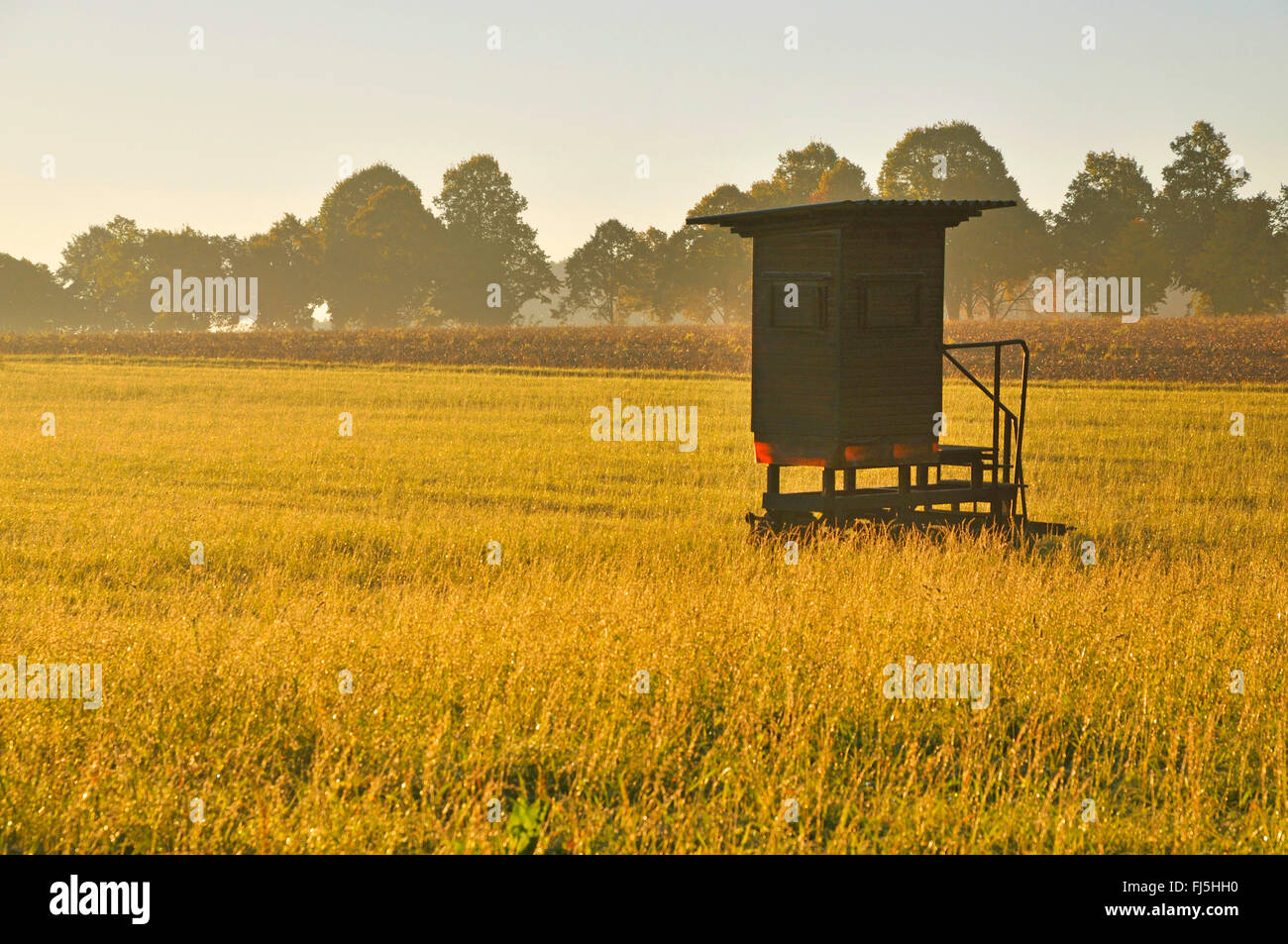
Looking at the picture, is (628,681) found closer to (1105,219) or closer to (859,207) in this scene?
(859,207)

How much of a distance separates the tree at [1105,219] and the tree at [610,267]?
38.0 metres

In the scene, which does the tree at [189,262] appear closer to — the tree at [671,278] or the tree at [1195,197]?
the tree at [671,278]

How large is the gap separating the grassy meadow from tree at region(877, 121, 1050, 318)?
275ft

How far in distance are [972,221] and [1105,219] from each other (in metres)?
12.2

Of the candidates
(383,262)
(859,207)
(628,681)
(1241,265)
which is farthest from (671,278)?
(628,681)

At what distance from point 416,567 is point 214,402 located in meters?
27.9

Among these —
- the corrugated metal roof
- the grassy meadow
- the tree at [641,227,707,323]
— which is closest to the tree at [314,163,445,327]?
the tree at [641,227,707,323]

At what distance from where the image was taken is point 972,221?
314ft

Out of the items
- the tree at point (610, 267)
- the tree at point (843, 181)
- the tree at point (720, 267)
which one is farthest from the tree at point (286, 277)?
the tree at point (843, 181)

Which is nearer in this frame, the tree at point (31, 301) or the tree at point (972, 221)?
the tree at point (972, 221)

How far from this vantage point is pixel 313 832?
523cm

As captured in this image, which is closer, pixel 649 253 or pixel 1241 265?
pixel 1241 265

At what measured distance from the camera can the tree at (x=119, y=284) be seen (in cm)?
11888

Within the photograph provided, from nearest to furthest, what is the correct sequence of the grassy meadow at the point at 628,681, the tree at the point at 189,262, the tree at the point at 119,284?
the grassy meadow at the point at 628,681 < the tree at the point at 189,262 < the tree at the point at 119,284
